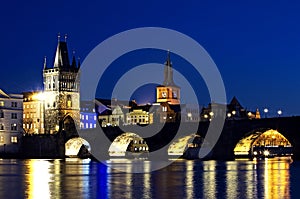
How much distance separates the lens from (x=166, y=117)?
652 ft

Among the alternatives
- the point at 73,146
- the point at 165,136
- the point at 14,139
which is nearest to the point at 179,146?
the point at 165,136

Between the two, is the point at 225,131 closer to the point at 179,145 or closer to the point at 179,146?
the point at 179,145

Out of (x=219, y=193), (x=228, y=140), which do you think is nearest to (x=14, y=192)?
(x=219, y=193)

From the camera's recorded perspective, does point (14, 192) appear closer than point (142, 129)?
Yes

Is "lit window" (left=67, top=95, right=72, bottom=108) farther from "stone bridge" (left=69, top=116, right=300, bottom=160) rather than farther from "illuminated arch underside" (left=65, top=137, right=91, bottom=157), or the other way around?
"stone bridge" (left=69, top=116, right=300, bottom=160)

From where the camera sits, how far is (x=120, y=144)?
136 m

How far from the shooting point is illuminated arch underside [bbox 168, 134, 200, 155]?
114 meters

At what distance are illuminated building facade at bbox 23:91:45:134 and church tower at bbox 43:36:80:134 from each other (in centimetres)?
399

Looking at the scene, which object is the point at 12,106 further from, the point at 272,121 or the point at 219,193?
the point at 219,193

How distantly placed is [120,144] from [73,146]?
1271 centimetres

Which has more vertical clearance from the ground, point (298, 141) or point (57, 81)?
point (57, 81)

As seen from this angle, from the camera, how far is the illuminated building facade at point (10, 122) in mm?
135250

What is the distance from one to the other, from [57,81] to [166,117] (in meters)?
46.7

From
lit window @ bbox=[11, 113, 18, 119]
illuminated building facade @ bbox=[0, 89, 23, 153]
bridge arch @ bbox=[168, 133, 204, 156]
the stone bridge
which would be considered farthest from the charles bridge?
lit window @ bbox=[11, 113, 18, 119]
